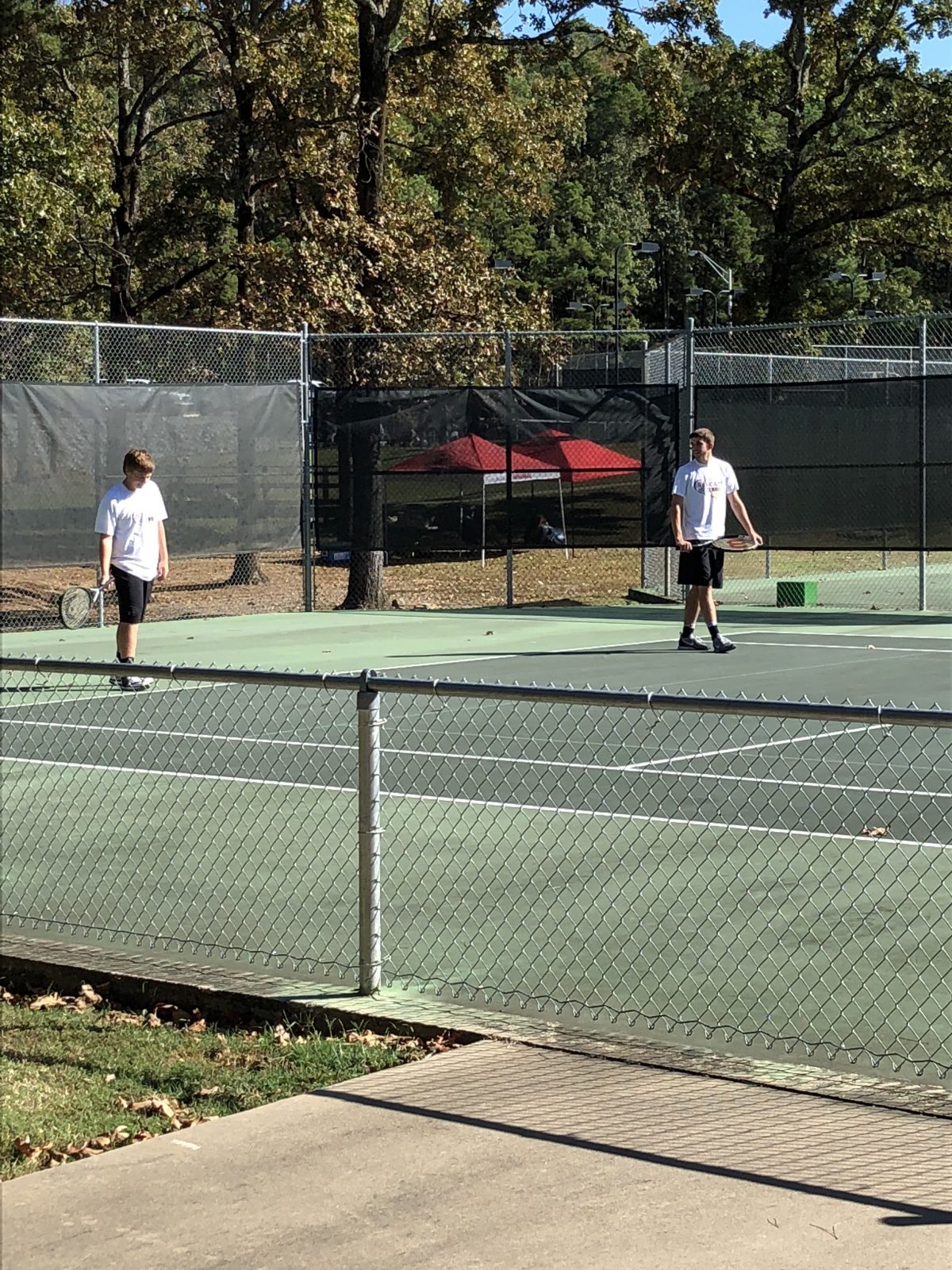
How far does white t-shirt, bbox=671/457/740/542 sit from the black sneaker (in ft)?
2.95

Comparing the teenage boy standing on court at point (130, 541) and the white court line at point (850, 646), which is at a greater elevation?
the teenage boy standing on court at point (130, 541)

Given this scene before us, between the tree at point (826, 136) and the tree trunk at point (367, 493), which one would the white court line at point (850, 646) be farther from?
the tree at point (826, 136)

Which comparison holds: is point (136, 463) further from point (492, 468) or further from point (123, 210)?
point (123, 210)

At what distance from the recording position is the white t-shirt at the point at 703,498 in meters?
15.2

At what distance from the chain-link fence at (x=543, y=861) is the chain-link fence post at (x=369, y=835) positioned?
10mm

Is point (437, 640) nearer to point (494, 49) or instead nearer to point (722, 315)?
point (494, 49)

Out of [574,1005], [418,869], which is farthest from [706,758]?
[574,1005]

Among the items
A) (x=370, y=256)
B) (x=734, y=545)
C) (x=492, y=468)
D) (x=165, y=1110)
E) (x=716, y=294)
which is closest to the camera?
(x=165, y=1110)

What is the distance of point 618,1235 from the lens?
12.4 ft

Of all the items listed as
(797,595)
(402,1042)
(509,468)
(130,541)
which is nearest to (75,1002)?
(402,1042)

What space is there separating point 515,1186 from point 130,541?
10110 millimetres

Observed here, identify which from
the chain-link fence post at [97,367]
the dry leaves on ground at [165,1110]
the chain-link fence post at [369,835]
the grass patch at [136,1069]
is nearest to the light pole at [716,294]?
the chain-link fence post at [97,367]

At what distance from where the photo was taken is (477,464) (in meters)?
20.9

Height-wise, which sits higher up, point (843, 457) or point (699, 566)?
point (843, 457)
